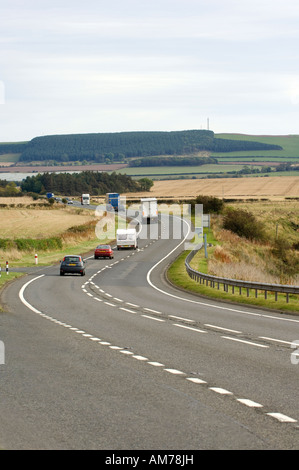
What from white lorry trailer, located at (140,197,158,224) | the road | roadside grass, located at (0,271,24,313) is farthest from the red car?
white lorry trailer, located at (140,197,158,224)

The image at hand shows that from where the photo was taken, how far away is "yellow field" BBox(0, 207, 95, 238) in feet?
259

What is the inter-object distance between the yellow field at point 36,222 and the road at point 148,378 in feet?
174

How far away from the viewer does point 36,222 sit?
9612 centimetres

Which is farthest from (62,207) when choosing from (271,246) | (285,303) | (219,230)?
(285,303)

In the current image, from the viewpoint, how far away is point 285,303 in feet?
87.6

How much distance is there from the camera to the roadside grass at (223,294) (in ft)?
86.4

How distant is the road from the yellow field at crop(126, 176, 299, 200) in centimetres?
12252

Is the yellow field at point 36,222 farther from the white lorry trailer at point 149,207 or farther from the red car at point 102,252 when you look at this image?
the red car at point 102,252

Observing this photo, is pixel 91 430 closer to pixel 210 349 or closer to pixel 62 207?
pixel 210 349

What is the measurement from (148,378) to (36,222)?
85054 mm

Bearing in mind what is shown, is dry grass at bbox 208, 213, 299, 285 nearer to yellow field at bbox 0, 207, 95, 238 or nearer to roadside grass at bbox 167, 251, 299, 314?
roadside grass at bbox 167, 251, 299, 314

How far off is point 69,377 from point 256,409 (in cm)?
371
